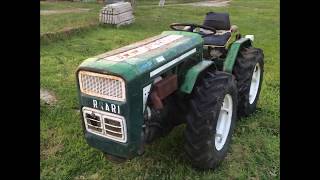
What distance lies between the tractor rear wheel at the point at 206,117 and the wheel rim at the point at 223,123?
10cm

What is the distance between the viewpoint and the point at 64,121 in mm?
4859

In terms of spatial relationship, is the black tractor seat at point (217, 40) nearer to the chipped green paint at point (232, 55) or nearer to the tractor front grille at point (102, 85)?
the chipped green paint at point (232, 55)

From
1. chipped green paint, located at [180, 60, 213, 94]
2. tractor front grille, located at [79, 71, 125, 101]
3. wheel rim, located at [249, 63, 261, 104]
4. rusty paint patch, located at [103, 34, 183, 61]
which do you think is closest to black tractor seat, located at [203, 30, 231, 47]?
wheel rim, located at [249, 63, 261, 104]

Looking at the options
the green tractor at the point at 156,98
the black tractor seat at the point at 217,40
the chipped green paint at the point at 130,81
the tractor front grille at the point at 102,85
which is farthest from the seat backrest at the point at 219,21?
the tractor front grille at the point at 102,85

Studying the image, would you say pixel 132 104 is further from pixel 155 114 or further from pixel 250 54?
pixel 250 54

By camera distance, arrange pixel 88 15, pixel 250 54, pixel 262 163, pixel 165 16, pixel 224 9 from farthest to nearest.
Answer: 1. pixel 224 9
2. pixel 165 16
3. pixel 88 15
4. pixel 250 54
5. pixel 262 163

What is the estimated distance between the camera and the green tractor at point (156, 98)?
9.95 feet

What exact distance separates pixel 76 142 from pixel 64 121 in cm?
63

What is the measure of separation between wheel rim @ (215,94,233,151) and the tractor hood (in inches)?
26.3

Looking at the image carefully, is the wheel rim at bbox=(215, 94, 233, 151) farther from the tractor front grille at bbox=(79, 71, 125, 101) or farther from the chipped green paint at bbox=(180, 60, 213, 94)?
the tractor front grille at bbox=(79, 71, 125, 101)

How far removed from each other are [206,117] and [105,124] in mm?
875

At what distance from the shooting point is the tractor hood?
3010 mm

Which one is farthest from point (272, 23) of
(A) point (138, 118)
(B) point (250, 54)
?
(A) point (138, 118)

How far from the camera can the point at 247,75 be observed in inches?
179
